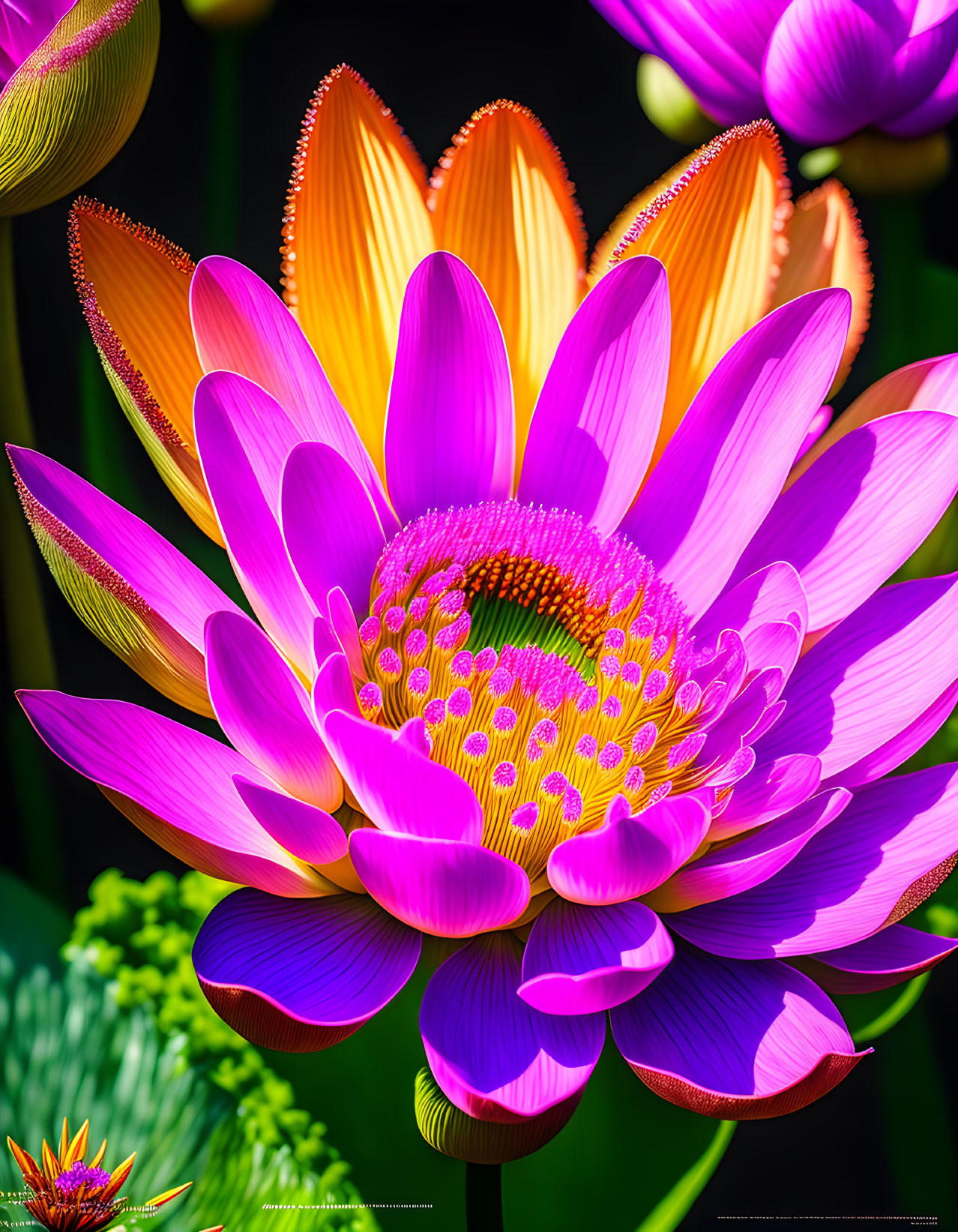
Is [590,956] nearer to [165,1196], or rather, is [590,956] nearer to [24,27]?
[165,1196]

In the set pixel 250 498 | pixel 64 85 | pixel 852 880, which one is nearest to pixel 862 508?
pixel 852 880

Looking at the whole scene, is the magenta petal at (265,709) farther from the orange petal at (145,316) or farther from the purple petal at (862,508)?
the purple petal at (862,508)

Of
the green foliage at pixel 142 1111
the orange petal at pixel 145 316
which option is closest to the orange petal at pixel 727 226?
the orange petal at pixel 145 316

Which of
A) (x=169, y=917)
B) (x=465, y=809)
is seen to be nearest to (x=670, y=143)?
(x=465, y=809)

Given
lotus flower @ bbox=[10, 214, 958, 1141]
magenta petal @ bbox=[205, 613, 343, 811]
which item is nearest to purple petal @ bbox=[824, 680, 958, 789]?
lotus flower @ bbox=[10, 214, 958, 1141]

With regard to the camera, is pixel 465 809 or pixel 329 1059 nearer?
pixel 465 809

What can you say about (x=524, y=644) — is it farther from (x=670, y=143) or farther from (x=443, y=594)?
(x=670, y=143)
